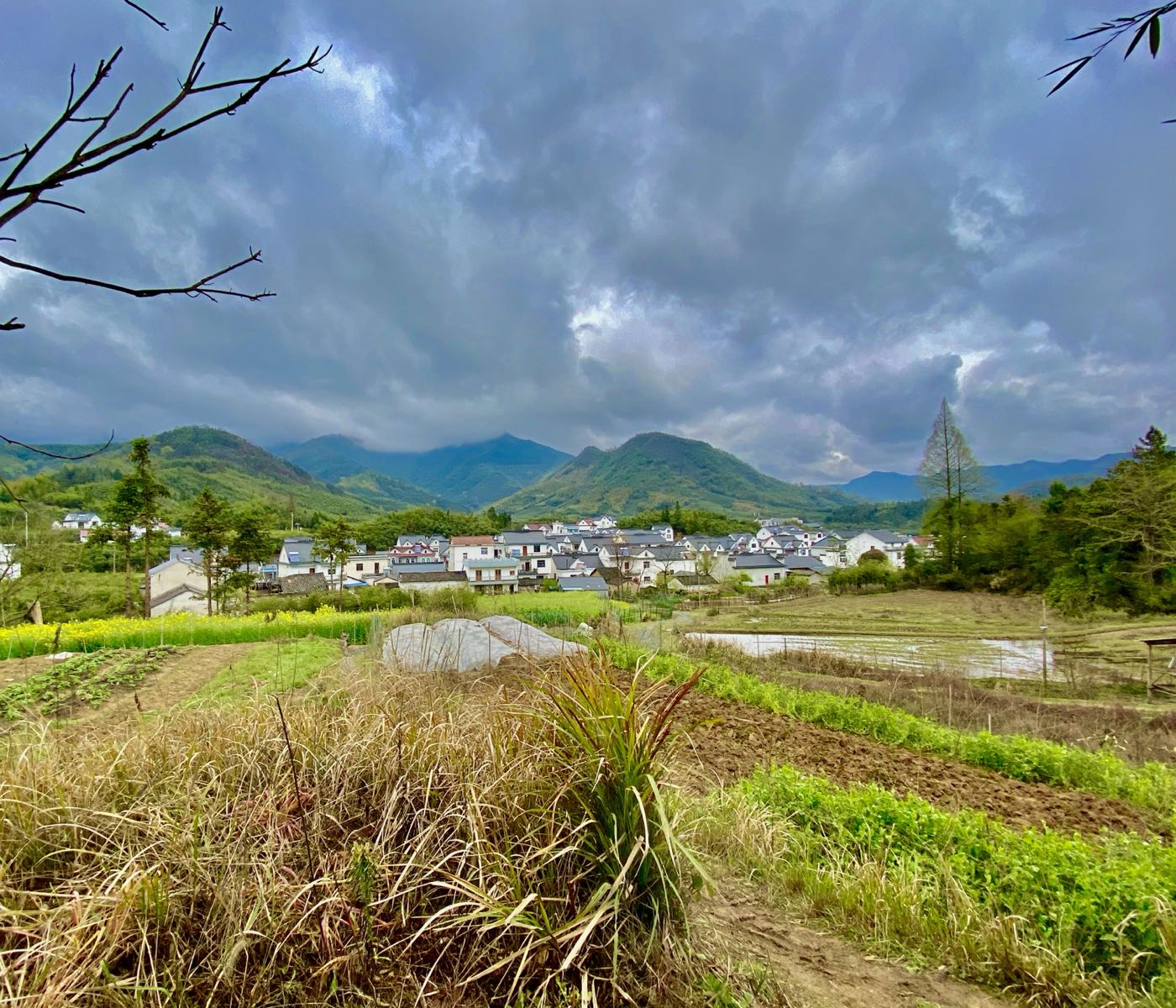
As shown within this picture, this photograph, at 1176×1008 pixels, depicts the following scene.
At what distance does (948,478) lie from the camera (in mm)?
42938

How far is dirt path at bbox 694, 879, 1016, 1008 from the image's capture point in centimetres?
212

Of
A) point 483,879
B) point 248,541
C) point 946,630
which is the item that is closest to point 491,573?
point 248,541

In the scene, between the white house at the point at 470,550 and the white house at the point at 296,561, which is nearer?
the white house at the point at 296,561

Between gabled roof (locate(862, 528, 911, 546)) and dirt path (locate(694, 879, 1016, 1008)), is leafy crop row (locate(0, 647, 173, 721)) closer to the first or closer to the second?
dirt path (locate(694, 879, 1016, 1008))

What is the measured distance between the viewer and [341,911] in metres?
1.92

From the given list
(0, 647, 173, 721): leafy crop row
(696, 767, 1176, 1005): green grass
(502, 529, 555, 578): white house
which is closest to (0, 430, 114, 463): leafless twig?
(696, 767, 1176, 1005): green grass

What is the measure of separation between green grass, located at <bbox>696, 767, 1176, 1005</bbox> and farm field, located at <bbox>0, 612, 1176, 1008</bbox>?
0.02m

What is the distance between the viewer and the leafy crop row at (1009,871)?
255 cm

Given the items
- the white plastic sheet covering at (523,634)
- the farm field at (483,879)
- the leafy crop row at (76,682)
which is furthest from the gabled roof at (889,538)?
the leafy crop row at (76,682)

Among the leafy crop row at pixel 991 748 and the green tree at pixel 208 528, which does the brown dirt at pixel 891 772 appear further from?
the green tree at pixel 208 528

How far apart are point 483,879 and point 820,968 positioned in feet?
5.08

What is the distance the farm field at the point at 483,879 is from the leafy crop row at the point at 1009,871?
2 cm

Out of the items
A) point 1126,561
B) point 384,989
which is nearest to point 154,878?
point 384,989

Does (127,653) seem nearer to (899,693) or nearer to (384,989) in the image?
(384,989)
